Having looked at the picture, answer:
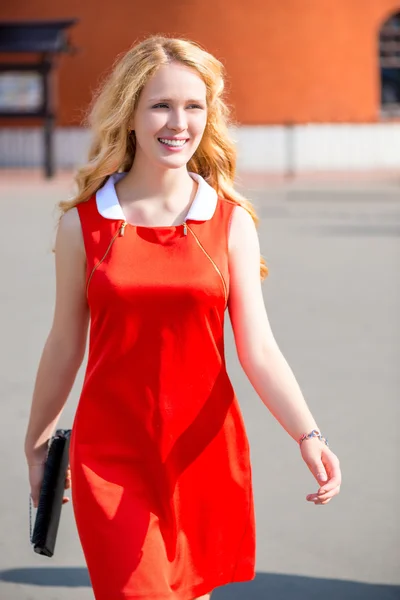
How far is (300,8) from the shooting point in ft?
91.3

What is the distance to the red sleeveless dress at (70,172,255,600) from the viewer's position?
2.81 meters

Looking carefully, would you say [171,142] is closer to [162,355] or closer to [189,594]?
[162,355]

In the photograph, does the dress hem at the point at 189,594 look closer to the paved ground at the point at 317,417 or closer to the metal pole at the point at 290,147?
the paved ground at the point at 317,417

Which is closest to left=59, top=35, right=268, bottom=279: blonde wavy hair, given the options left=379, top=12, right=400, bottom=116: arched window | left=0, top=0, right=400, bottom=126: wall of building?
left=0, top=0, right=400, bottom=126: wall of building

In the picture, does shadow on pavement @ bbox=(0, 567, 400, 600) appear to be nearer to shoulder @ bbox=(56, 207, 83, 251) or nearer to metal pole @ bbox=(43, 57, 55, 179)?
shoulder @ bbox=(56, 207, 83, 251)

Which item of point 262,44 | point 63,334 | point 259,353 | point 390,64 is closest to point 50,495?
point 63,334

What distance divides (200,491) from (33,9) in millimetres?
26336

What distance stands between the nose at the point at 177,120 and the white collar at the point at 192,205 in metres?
0.17

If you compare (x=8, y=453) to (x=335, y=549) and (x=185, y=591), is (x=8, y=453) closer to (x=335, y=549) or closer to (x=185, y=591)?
(x=335, y=549)

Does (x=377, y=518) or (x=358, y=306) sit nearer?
(x=377, y=518)

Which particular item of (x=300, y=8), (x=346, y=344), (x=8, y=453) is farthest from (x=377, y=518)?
(x=300, y=8)

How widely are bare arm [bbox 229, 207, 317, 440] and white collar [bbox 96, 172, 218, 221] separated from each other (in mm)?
74

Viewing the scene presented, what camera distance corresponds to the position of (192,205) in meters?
2.94

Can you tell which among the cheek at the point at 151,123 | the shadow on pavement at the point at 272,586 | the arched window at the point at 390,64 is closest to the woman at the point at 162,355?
the cheek at the point at 151,123
